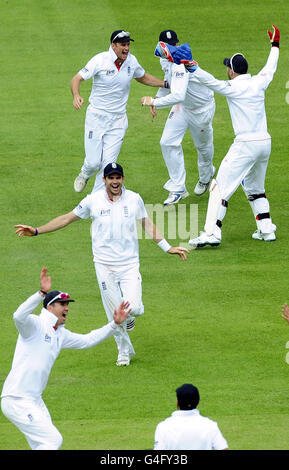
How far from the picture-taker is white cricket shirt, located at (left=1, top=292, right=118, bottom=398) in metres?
12.1

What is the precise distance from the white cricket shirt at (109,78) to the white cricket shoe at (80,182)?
4.88 feet

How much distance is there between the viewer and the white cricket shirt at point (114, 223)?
582 inches

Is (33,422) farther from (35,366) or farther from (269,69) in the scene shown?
(269,69)

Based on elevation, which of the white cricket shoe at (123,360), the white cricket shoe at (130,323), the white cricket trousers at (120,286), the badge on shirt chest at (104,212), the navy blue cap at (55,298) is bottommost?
the white cricket shoe at (123,360)

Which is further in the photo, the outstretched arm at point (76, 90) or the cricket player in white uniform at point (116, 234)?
the outstretched arm at point (76, 90)

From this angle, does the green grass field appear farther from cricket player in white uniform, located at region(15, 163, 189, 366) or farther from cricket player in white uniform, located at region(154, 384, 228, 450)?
cricket player in white uniform, located at region(154, 384, 228, 450)

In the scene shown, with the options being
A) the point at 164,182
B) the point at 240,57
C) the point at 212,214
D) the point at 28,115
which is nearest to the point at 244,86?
the point at 240,57

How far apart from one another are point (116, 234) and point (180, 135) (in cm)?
627

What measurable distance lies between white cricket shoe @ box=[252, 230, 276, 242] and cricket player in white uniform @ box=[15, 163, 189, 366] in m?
4.88

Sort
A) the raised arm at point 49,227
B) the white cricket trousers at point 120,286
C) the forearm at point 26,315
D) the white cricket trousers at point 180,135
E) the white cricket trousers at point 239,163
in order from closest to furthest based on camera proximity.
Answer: the forearm at point 26,315 < the raised arm at point 49,227 < the white cricket trousers at point 120,286 < the white cricket trousers at point 239,163 < the white cricket trousers at point 180,135

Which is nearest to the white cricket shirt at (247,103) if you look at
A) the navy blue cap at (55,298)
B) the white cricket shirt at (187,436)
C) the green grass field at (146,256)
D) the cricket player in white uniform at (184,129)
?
the cricket player in white uniform at (184,129)

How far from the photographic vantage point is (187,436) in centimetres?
1027

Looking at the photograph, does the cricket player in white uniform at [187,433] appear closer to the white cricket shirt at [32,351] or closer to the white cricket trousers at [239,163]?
the white cricket shirt at [32,351]
